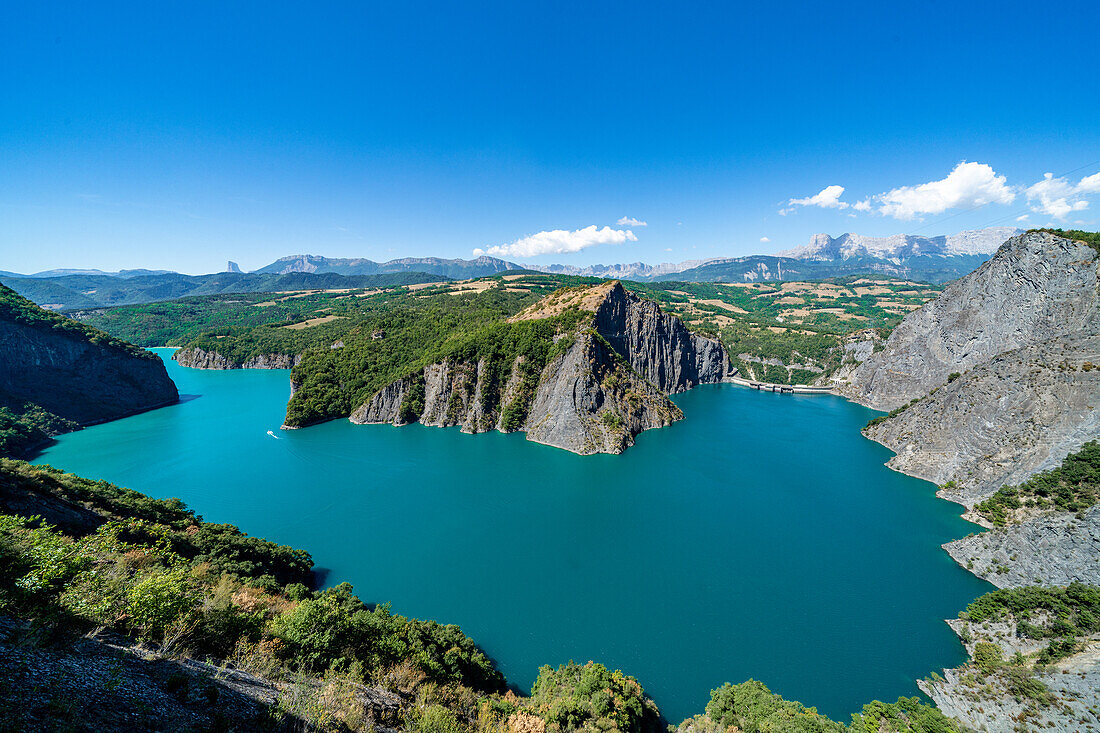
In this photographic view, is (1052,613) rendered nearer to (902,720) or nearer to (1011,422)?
(902,720)

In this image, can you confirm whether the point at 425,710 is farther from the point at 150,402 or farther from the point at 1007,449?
the point at 150,402

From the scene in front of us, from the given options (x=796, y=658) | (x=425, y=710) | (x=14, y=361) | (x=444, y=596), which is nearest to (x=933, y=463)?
(x=796, y=658)

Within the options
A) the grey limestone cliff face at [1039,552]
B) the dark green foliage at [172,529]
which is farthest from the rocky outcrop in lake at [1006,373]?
the dark green foliage at [172,529]

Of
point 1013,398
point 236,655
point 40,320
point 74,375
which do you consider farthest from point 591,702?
point 40,320

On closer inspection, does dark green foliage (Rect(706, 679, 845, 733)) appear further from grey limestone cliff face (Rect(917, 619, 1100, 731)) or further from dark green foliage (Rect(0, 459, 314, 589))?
dark green foliage (Rect(0, 459, 314, 589))

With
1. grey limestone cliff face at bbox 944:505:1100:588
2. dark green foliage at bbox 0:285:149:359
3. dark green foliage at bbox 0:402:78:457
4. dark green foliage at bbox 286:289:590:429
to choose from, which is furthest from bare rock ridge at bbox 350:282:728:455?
dark green foliage at bbox 0:285:149:359
